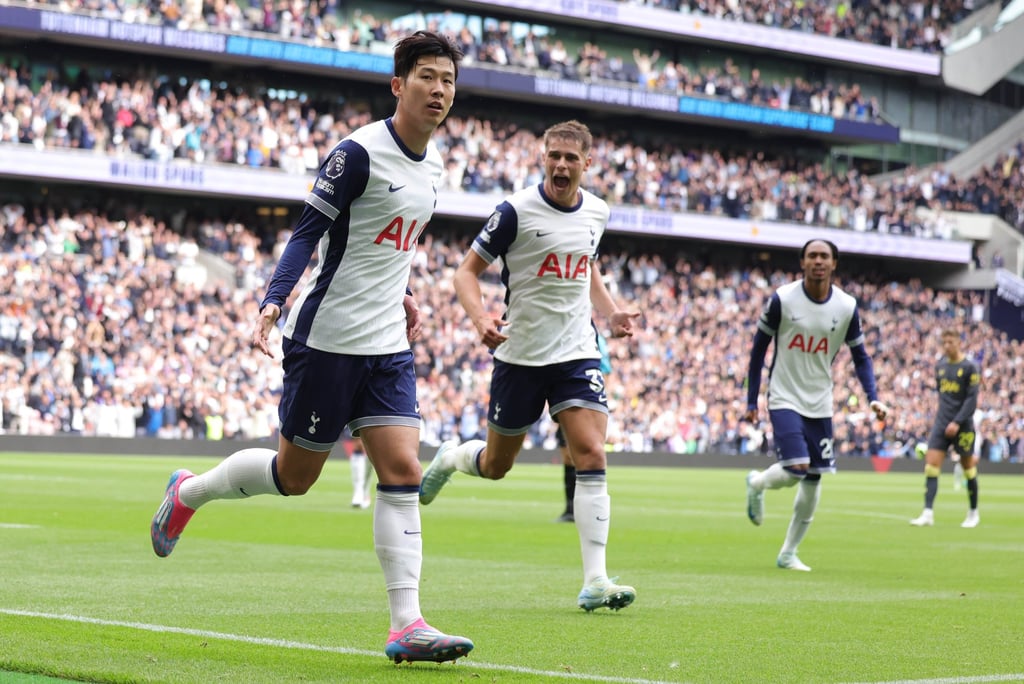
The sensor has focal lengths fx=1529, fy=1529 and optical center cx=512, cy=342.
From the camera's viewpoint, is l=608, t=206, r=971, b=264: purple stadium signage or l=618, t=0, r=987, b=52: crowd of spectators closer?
l=608, t=206, r=971, b=264: purple stadium signage

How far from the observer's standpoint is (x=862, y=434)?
4722cm

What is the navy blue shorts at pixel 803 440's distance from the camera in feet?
39.4

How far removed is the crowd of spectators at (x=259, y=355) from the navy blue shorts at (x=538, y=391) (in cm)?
2287

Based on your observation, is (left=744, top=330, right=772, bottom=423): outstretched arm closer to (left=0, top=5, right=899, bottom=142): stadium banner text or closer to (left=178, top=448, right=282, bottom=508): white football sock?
(left=178, top=448, right=282, bottom=508): white football sock

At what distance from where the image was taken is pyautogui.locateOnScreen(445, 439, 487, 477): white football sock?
10391mm

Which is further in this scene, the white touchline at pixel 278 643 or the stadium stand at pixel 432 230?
the stadium stand at pixel 432 230

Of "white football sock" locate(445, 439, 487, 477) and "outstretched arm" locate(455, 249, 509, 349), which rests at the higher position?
"outstretched arm" locate(455, 249, 509, 349)

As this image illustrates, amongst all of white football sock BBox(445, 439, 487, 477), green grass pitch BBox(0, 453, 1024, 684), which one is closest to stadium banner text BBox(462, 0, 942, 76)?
green grass pitch BBox(0, 453, 1024, 684)

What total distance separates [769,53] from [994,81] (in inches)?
497

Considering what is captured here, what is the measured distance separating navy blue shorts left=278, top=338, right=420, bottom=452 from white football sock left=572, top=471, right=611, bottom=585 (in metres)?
2.33

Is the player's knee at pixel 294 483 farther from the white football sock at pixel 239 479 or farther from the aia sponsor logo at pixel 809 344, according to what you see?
the aia sponsor logo at pixel 809 344

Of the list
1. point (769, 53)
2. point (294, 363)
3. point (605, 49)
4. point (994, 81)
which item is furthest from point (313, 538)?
point (994, 81)

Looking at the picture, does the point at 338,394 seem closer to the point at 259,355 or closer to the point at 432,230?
the point at 259,355

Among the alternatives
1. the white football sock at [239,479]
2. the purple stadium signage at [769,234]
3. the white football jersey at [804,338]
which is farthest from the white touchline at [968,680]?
the purple stadium signage at [769,234]
